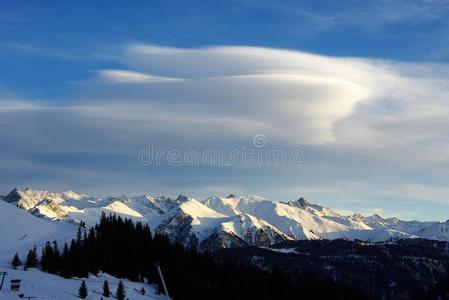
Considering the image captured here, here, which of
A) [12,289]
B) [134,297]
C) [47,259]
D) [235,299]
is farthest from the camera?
[235,299]

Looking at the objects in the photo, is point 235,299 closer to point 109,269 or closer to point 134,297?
point 109,269

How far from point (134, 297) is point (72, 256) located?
3312 cm

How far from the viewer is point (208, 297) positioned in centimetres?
18325

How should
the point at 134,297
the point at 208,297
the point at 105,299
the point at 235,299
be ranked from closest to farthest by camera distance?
1. the point at 105,299
2. the point at 134,297
3. the point at 208,297
4. the point at 235,299

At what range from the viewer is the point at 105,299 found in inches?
5133

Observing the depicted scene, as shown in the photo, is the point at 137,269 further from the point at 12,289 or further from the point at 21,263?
the point at 12,289

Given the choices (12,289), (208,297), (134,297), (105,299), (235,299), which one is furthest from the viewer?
(235,299)

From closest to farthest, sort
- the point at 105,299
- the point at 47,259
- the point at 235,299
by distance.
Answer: the point at 105,299, the point at 47,259, the point at 235,299

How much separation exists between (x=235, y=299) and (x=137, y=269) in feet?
101

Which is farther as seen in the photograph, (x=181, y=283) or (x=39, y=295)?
(x=181, y=283)

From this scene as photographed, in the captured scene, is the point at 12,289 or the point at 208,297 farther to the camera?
the point at 208,297

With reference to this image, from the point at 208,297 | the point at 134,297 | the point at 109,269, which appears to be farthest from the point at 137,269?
the point at 134,297

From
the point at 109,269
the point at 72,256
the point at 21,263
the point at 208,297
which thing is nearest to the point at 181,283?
the point at 208,297

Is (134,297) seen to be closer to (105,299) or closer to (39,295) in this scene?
(105,299)
